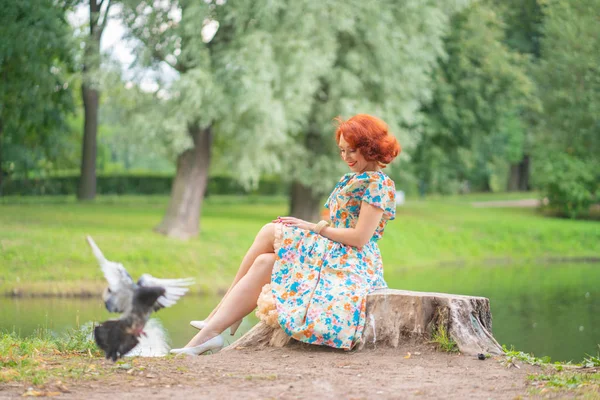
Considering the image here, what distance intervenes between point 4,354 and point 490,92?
65.6ft

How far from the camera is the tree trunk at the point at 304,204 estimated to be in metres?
20.1

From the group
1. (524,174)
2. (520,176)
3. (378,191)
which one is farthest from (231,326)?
(520,176)

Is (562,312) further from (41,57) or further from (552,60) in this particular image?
(552,60)

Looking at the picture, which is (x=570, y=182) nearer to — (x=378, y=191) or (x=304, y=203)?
(x=304, y=203)

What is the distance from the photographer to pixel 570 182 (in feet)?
78.8

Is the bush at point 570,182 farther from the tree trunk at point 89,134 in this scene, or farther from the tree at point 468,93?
the tree trunk at point 89,134

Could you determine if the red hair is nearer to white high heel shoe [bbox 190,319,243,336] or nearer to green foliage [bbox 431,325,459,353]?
green foliage [bbox 431,325,459,353]

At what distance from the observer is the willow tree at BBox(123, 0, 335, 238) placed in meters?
14.0

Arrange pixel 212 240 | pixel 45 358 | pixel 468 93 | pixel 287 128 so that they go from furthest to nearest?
pixel 468 93 < pixel 287 128 < pixel 212 240 < pixel 45 358

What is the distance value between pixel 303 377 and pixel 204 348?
1.08 meters

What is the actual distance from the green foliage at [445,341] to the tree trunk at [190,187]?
398 inches

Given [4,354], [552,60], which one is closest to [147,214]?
[552,60]

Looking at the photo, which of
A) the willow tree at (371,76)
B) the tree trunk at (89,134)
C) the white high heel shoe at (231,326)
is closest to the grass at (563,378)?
the white high heel shoe at (231,326)

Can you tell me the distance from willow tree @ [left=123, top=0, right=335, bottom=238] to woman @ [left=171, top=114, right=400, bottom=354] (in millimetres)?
8317
